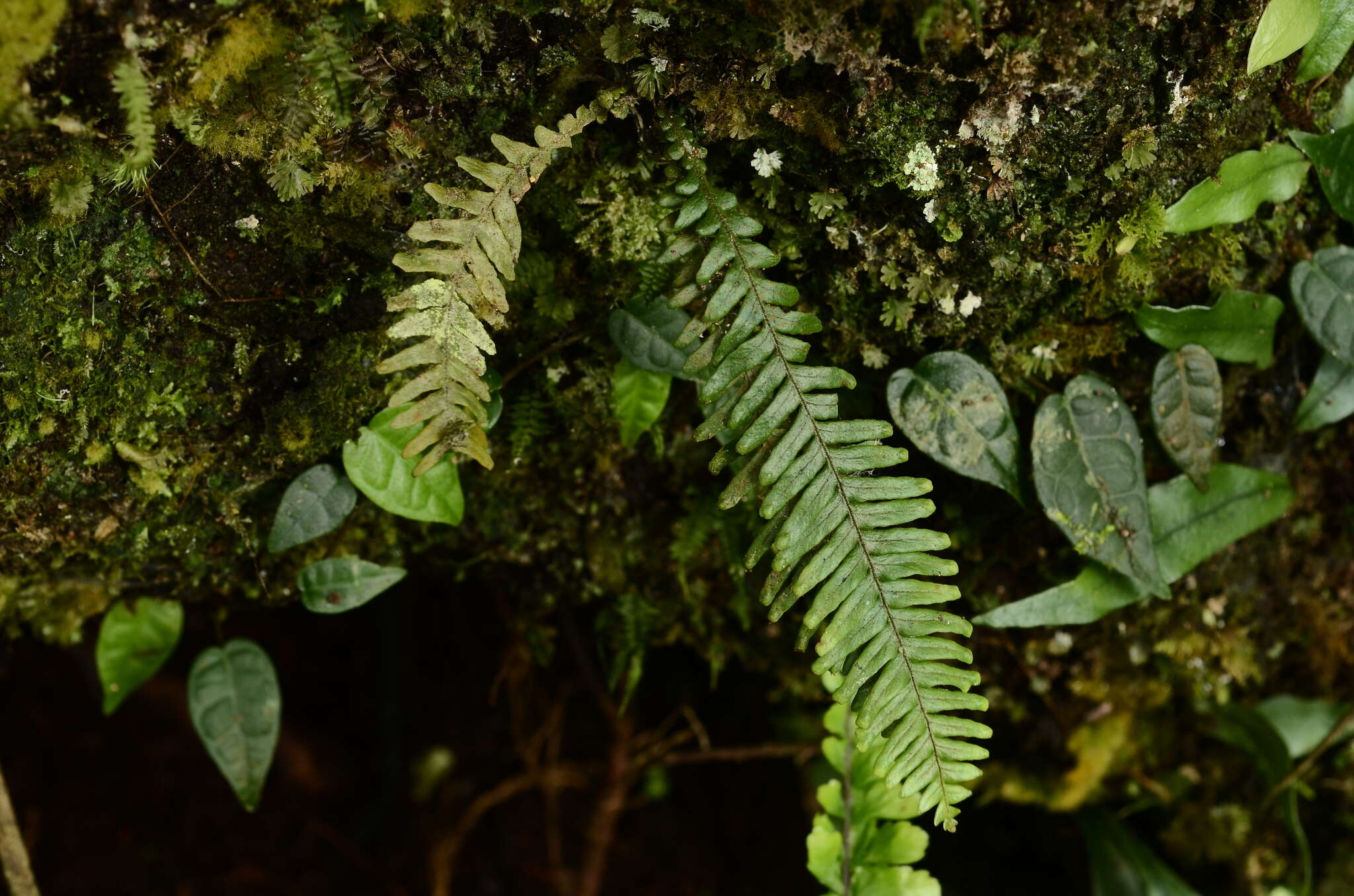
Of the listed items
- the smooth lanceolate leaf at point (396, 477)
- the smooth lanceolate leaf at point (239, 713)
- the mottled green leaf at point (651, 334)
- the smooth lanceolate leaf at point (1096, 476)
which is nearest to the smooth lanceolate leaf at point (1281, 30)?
the smooth lanceolate leaf at point (1096, 476)

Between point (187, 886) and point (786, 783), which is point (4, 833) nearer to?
point (187, 886)

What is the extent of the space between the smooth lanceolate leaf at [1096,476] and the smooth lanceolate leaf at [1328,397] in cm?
45

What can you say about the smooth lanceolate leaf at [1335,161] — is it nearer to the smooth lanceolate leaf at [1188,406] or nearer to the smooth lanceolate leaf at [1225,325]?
the smooth lanceolate leaf at [1225,325]

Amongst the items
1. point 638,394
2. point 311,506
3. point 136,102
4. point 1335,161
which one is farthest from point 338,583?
point 1335,161

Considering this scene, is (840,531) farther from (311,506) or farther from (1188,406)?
(311,506)

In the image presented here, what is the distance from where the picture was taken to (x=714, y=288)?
4.64ft

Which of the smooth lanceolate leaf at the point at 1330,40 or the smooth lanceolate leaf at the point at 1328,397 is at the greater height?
the smooth lanceolate leaf at the point at 1330,40

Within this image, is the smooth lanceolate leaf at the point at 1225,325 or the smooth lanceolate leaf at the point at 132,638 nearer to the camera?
the smooth lanceolate leaf at the point at 1225,325

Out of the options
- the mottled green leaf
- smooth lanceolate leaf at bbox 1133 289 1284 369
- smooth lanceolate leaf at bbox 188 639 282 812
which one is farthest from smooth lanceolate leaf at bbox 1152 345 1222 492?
smooth lanceolate leaf at bbox 188 639 282 812

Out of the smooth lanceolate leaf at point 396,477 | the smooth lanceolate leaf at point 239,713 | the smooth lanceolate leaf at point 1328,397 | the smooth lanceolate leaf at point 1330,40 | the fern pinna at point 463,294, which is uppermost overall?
the smooth lanceolate leaf at point 1330,40

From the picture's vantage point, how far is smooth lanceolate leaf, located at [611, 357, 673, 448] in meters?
1.67

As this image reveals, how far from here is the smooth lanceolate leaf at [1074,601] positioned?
173 centimetres

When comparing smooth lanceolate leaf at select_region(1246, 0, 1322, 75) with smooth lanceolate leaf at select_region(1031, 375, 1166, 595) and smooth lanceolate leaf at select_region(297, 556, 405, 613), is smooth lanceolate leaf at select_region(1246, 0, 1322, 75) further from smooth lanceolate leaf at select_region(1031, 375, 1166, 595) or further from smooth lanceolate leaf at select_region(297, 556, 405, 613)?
smooth lanceolate leaf at select_region(297, 556, 405, 613)

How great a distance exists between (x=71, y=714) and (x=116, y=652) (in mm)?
1215
